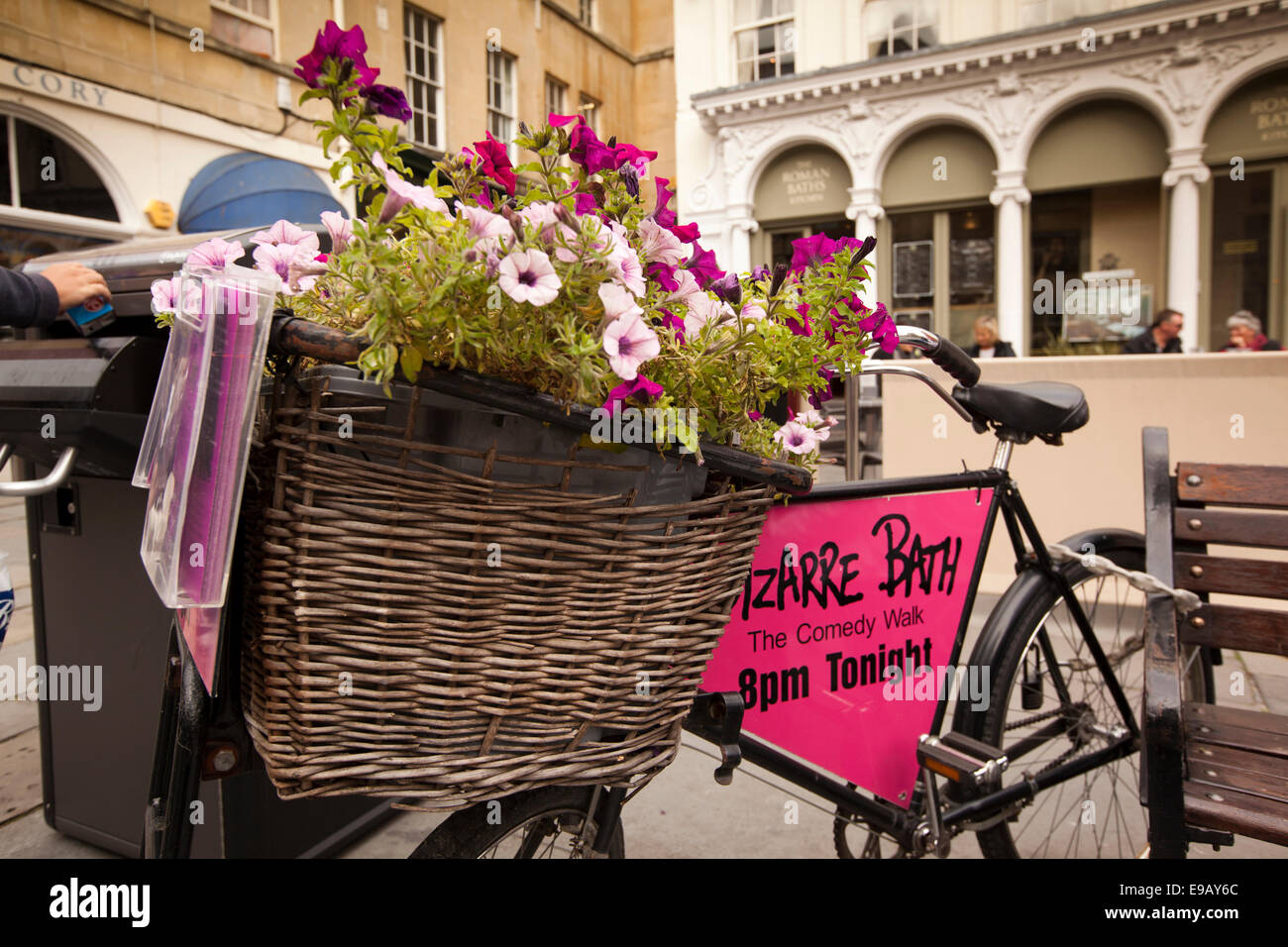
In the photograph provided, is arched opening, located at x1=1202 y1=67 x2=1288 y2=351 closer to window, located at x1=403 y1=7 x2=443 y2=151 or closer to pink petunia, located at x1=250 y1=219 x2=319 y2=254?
window, located at x1=403 y1=7 x2=443 y2=151

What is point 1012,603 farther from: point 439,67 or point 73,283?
point 439,67

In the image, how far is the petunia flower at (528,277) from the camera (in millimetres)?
840

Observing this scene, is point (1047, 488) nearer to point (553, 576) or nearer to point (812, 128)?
point (553, 576)

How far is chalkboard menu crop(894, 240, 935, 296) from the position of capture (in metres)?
13.0

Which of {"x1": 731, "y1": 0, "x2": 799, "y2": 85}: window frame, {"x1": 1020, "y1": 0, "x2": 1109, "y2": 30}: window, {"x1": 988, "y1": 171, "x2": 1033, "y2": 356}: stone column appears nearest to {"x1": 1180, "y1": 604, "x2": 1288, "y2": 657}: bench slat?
{"x1": 988, "y1": 171, "x2": 1033, "y2": 356}: stone column

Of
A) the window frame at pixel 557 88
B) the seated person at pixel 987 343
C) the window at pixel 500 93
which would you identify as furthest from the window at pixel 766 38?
the seated person at pixel 987 343

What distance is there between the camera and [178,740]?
1.14 metres

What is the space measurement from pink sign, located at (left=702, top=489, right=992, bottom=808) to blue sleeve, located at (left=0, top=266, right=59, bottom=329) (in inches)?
52.6

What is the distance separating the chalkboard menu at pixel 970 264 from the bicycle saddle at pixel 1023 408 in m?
11.5

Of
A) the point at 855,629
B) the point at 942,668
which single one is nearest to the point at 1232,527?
the point at 942,668

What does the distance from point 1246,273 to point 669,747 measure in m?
12.7

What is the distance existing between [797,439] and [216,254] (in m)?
0.82

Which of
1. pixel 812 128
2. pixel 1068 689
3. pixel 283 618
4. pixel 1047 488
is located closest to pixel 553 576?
pixel 283 618

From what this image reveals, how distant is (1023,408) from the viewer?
2068mm
